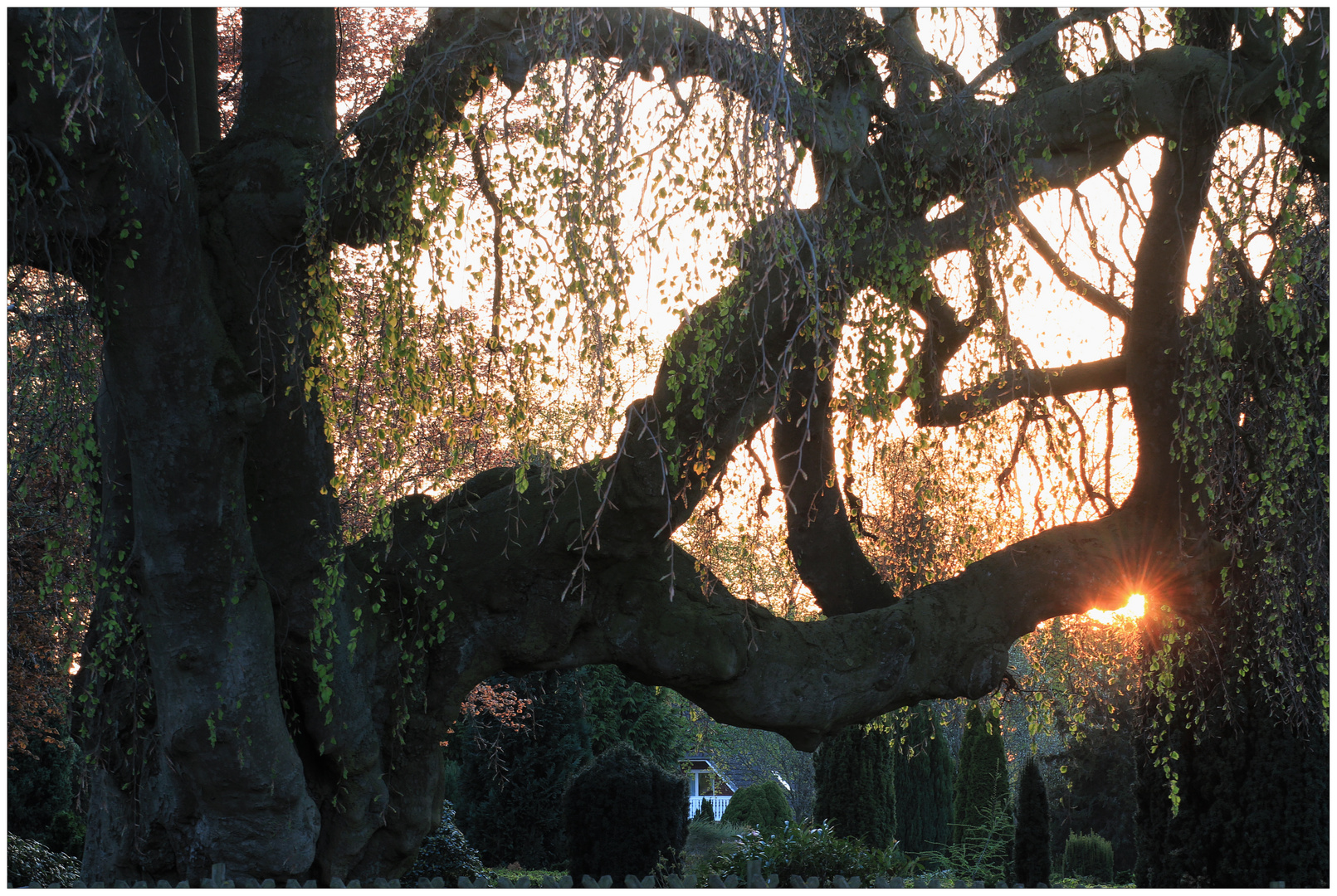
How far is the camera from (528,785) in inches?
613

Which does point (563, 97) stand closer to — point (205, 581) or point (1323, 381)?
point (205, 581)

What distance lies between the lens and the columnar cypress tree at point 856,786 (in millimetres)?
14375

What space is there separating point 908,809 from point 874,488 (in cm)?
1132

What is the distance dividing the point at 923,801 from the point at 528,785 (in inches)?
252

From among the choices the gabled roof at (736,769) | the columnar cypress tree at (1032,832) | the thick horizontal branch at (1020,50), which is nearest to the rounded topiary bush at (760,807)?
the gabled roof at (736,769)

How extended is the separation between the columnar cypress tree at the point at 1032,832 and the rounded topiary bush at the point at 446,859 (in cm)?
641

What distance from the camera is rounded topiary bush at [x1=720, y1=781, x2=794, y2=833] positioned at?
20234 mm

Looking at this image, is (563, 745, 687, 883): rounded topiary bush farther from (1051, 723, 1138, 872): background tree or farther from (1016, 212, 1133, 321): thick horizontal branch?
(1051, 723, 1138, 872): background tree

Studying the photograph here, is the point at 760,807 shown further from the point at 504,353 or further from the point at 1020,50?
the point at 504,353

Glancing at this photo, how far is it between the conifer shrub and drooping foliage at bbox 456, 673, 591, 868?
7580 mm

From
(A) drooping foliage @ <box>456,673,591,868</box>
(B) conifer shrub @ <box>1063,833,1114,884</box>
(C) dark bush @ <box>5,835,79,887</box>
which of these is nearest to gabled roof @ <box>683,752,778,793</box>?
(B) conifer shrub @ <box>1063,833,1114,884</box>

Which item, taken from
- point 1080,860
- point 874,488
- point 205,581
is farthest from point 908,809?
point 205,581

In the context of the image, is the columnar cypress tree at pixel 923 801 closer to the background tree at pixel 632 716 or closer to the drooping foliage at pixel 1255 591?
the background tree at pixel 632 716

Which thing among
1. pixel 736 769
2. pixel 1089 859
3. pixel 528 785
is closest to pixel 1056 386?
pixel 528 785
